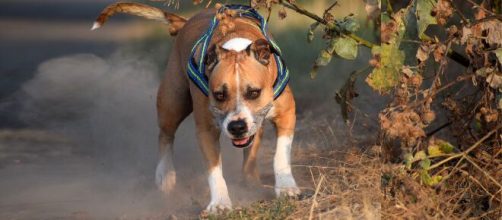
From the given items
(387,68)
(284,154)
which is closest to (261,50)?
(284,154)

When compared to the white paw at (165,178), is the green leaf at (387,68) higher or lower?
higher

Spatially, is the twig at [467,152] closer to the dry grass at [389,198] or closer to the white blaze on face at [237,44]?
the dry grass at [389,198]

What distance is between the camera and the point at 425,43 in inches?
247

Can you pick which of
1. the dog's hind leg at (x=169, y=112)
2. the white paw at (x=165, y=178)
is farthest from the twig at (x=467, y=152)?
the white paw at (x=165, y=178)

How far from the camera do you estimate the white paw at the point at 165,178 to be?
28.4 ft

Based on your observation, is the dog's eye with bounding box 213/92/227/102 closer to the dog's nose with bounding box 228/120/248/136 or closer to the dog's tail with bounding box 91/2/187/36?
the dog's nose with bounding box 228/120/248/136

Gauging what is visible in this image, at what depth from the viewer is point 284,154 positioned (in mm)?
7684

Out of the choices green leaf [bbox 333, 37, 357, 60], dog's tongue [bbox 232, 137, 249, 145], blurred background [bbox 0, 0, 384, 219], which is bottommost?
blurred background [bbox 0, 0, 384, 219]

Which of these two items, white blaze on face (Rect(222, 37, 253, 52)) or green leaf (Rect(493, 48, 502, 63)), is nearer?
green leaf (Rect(493, 48, 502, 63))

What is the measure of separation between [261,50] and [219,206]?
3.56 ft

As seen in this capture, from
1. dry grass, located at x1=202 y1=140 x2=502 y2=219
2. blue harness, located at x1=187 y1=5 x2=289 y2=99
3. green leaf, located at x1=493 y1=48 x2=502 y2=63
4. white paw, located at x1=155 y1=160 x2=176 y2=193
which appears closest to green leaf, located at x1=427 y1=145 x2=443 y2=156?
dry grass, located at x1=202 y1=140 x2=502 y2=219

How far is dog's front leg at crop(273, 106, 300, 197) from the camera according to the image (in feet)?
24.8

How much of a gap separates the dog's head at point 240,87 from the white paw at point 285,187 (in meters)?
0.41

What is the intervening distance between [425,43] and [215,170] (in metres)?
1.94
